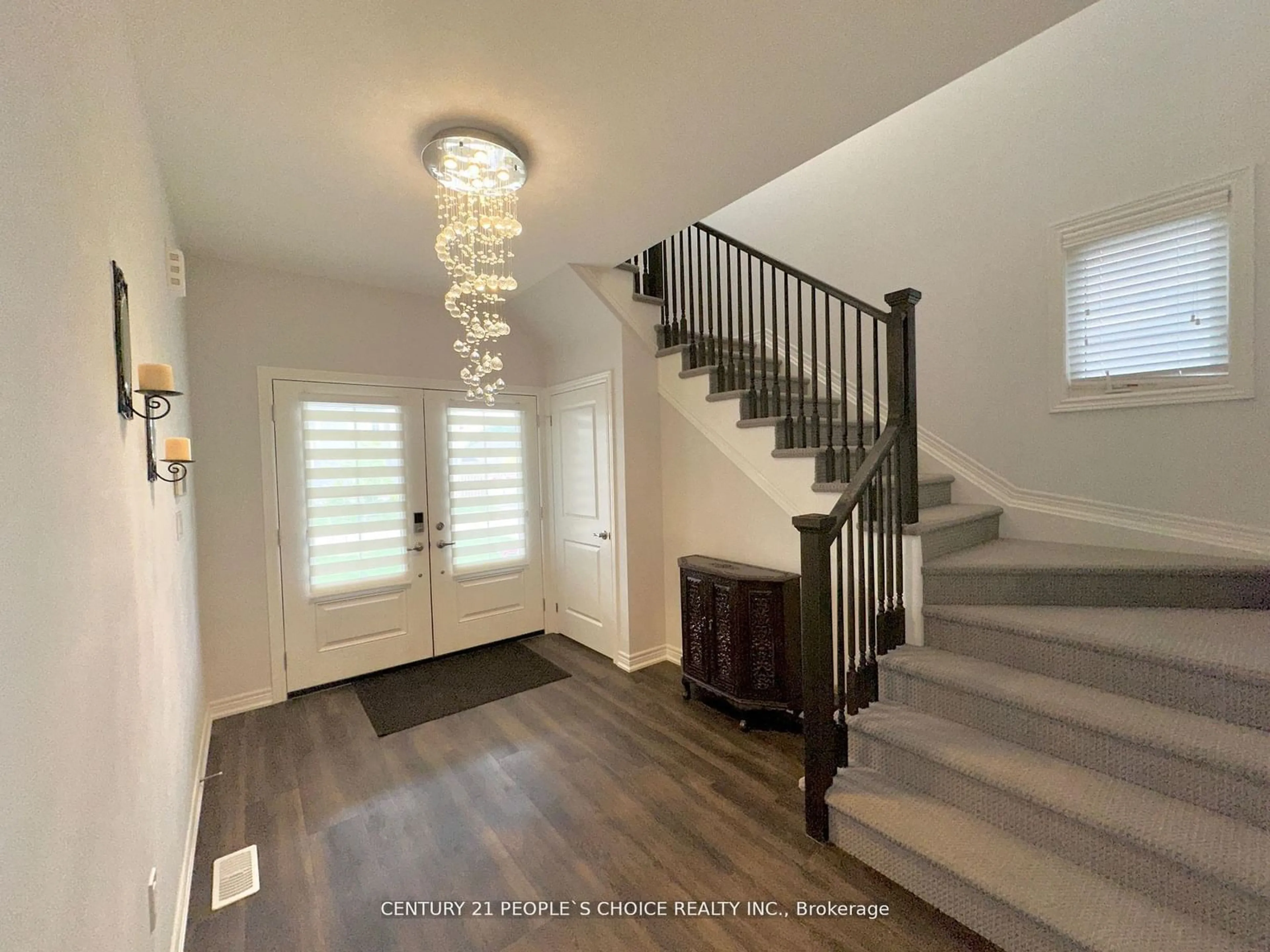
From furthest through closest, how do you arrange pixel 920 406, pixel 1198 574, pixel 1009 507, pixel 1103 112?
pixel 920 406 < pixel 1009 507 < pixel 1103 112 < pixel 1198 574

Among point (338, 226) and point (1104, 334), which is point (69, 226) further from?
point (1104, 334)

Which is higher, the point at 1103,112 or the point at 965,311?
the point at 1103,112

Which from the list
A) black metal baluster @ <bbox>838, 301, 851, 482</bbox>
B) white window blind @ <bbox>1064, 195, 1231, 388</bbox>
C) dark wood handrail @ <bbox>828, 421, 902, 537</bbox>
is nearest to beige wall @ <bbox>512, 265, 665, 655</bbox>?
black metal baluster @ <bbox>838, 301, 851, 482</bbox>

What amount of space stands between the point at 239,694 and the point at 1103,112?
19.0 feet

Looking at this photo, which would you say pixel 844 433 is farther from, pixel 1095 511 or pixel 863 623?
pixel 1095 511

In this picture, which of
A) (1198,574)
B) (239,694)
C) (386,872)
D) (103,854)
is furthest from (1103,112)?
(239,694)

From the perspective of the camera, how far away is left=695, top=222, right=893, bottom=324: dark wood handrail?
242 centimetres

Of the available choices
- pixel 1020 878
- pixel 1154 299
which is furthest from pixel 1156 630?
pixel 1154 299

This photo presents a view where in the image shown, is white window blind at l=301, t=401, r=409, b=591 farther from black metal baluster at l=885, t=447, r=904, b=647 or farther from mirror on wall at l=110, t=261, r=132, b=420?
black metal baluster at l=885, t=447, r=904, b=647

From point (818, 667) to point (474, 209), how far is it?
8.21 feet

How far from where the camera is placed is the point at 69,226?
97 centimetres

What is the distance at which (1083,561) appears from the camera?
92.9 inches

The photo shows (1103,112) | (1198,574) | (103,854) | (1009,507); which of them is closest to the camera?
(103,854)

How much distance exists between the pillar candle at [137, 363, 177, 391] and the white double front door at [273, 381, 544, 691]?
2.09 metres
